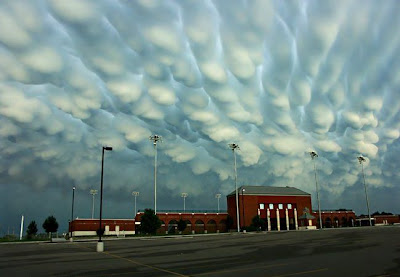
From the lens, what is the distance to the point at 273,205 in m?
109

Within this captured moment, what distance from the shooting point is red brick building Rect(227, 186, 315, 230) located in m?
104

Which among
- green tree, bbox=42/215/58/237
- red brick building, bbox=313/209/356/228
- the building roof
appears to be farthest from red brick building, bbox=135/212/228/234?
red brick building, bbox=313/209/356/228

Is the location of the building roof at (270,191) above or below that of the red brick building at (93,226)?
above

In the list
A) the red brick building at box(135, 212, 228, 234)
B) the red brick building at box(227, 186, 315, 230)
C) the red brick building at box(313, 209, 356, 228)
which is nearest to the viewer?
the red brick building at box(135, 212, 228, 234)

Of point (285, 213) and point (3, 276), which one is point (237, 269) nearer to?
point (3, 276)

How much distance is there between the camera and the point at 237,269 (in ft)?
52.6

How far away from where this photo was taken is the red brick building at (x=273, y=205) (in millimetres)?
104500

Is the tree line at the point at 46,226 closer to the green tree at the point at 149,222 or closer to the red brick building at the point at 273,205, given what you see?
the green tree at the point at 149,222

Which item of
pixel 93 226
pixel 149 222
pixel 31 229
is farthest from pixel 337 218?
pixel 31 229

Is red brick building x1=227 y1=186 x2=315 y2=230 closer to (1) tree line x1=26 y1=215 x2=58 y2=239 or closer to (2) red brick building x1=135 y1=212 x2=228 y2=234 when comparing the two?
(2) red brick building x1=135 y1=212 x2=228 y2=234

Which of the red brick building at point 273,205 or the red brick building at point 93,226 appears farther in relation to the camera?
the red brick building at point 273,205

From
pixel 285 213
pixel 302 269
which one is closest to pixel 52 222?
pixel 285 213

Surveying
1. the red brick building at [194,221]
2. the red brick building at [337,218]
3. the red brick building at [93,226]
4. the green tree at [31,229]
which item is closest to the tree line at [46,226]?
the green tree at [31,229]

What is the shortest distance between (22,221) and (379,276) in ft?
296
